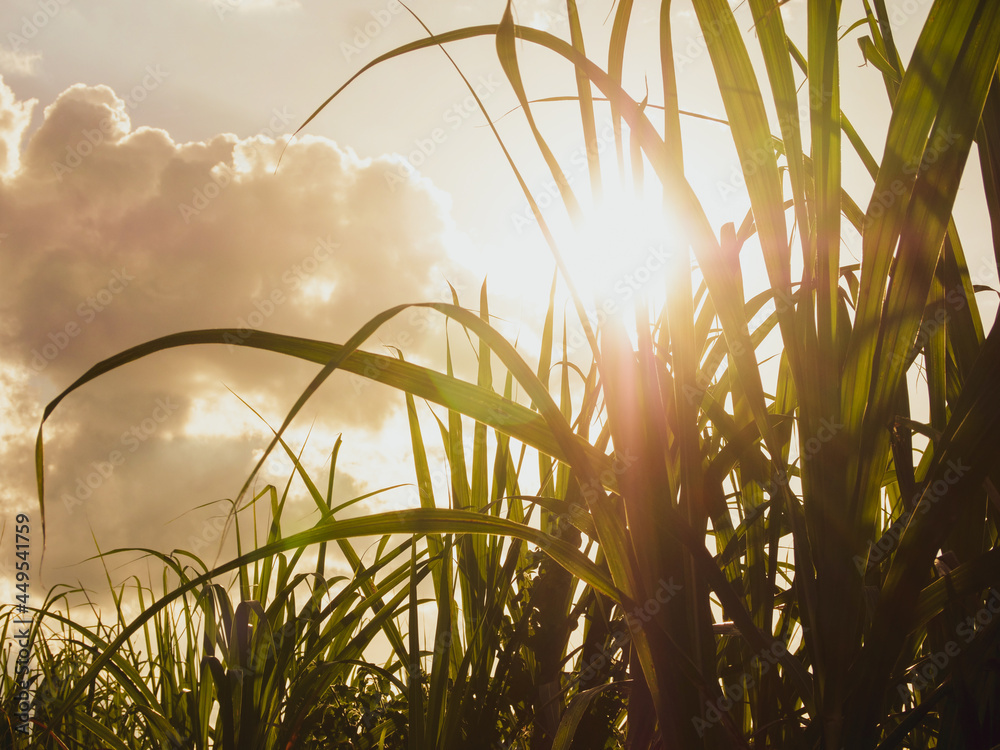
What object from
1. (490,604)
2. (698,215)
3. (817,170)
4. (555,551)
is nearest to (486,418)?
(555,551)

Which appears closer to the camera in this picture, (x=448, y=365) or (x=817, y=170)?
(x=817, y=170)

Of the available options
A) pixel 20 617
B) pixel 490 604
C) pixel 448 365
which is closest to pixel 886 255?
pixel 490 604

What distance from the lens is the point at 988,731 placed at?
0.52m

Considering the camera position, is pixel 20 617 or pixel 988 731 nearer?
pixel 988 731

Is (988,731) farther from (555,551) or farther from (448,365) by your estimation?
(448,365)

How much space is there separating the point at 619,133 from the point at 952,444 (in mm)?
362

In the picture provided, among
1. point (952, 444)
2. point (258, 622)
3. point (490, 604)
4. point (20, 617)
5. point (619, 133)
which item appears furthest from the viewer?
point (20, 617)

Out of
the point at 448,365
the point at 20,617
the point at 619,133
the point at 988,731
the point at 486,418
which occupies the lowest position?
the point at 988,731

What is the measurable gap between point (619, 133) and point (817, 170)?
6.6 inches

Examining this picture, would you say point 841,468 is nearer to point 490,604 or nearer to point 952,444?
point 952,444

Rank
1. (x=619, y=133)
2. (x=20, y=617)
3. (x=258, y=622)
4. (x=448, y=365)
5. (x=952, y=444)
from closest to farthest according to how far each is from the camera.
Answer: (x=952, y=444) < (x=619, y=133) < (x=258, y=622) < (x=448, y=365) < (x=20, y=617)

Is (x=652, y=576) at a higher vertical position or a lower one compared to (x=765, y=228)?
lower

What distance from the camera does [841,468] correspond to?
1.61 ft

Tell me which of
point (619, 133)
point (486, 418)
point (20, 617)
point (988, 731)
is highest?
point (619, 133)
